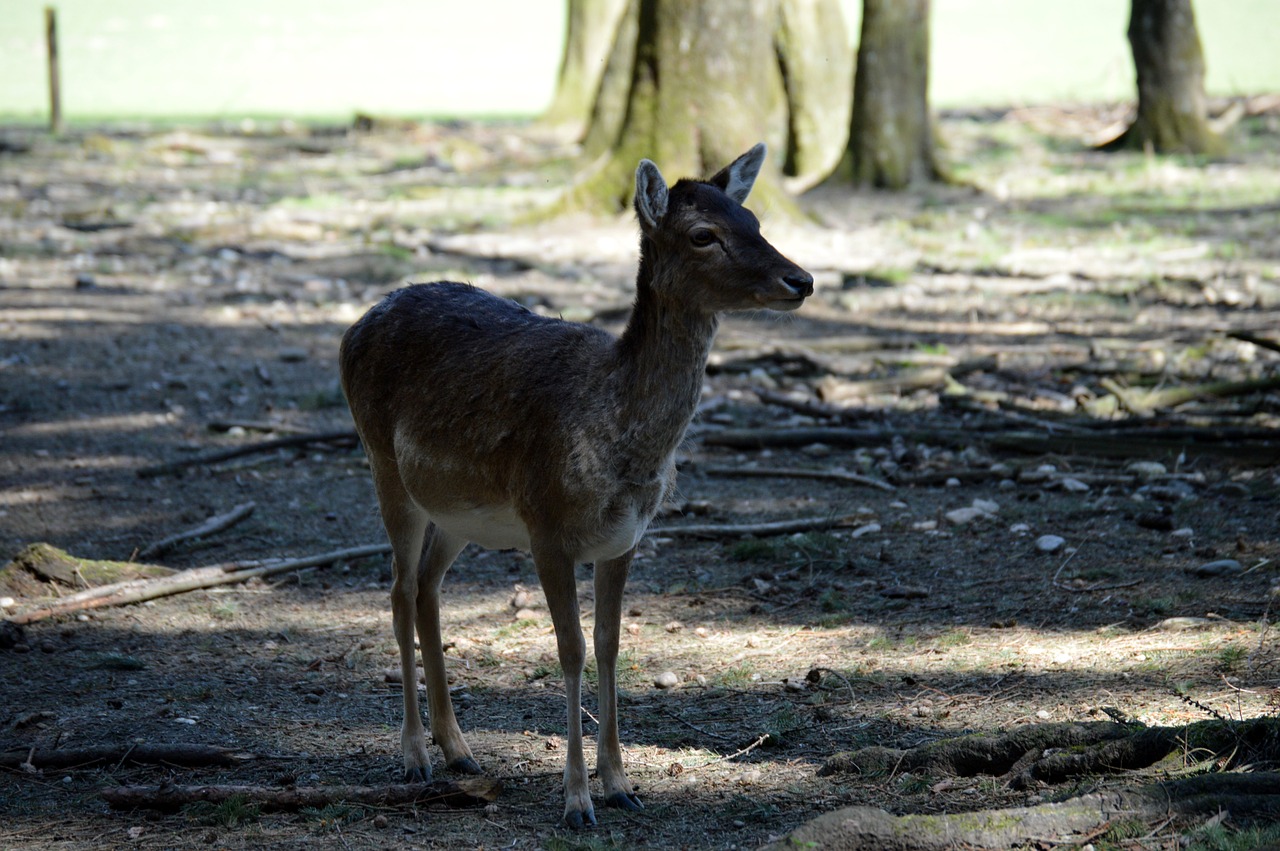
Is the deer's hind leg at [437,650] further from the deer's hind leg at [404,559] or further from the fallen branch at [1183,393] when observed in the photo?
the fallen branch at [1183,393]

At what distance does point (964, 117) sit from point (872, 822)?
28.2 metres

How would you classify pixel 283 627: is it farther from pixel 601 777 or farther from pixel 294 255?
pixel 294 255

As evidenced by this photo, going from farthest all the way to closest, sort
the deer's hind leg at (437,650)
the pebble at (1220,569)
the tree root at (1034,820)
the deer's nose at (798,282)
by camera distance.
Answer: the pebble at (1220,569), the deer's hind leg at (437,650), the deer's nose at (798,282), the tree root at (1034,820)

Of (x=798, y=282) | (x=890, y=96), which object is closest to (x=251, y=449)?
(x=798, y=282)

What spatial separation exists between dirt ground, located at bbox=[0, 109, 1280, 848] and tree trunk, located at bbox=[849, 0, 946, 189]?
219 cm

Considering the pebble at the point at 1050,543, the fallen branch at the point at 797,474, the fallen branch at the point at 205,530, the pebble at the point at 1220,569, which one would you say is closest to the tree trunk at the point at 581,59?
the fallen branch at the point at 797,474

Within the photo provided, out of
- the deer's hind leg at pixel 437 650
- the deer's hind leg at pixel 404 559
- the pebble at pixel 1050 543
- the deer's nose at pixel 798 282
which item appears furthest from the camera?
the pebble at pixel 1050 543

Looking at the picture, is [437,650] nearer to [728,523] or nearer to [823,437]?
[728,523]

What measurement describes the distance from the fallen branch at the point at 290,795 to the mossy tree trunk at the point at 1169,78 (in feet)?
65.6

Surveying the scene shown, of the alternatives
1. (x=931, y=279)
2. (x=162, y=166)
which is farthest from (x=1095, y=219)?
(x=162, y=166)

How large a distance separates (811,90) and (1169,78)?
5.97 m

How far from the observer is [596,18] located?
29.3 m

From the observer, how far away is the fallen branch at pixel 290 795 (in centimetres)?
467

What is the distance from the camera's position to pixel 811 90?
20656mm
